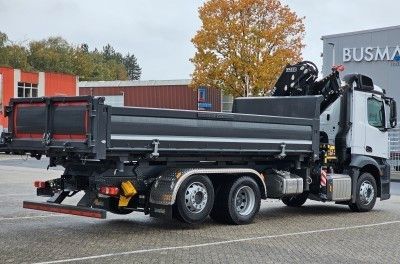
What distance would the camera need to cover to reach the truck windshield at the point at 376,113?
15055 mm

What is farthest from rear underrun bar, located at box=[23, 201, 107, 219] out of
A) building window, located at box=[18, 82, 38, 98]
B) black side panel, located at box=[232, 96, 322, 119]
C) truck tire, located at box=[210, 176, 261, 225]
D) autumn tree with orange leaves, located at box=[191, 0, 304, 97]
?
building window, located at box=[18, 82, 38, 98]

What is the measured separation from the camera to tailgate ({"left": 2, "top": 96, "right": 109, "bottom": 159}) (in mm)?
9852

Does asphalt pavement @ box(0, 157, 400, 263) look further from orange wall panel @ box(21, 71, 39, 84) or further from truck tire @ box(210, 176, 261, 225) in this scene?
orange wall panel @ box(21, 71, 39, 84)

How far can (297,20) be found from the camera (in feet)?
144

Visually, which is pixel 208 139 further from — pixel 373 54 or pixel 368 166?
pixel 373 54

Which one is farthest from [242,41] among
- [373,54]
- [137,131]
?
[137,131]

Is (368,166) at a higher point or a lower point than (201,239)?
→ higher

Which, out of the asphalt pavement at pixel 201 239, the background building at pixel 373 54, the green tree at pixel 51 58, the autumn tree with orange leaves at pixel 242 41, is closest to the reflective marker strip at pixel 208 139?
the asphalt pavement at pixel 201 239

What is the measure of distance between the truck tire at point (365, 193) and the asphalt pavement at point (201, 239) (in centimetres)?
20

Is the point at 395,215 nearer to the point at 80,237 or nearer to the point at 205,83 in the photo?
the point at 80,237

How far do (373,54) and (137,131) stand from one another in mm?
29142

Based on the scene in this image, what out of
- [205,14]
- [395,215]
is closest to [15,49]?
[205,14]

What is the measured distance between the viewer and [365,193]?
14938 millimetres

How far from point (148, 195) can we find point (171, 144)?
0.99 m
